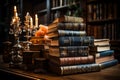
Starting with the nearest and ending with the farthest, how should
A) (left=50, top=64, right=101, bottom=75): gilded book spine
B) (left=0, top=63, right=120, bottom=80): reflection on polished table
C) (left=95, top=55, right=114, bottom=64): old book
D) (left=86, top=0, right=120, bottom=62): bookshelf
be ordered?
1. (left=0, top=63, right=120, bottom=80): reflection on polished table
2. (left=50, top=64, right=101, bottom=75): gilded book spine
3. (left=95, top=55, right=114, bottom=64): old book
4. (left=86, top=0, right=120, bottom=62): bookshelf

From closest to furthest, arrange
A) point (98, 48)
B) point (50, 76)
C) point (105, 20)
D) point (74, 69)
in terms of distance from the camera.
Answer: point (50, 76) → point (74, 69) → point (98, 48) → point (105, 20)

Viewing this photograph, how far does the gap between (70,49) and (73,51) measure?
0.03 meters

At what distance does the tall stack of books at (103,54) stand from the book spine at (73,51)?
130mm

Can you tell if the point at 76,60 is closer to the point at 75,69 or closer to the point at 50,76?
the point at 75,69

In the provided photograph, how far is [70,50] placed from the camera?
4.84 ft

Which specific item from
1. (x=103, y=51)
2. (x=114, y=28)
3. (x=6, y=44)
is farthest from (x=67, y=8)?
(x=103, y=51)

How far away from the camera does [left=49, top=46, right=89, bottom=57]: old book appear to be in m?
1.44

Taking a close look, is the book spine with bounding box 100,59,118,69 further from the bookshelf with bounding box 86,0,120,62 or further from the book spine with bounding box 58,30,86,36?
the bookshelf with bounding box 86,0,120,62

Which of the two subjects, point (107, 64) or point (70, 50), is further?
point (107, 64)

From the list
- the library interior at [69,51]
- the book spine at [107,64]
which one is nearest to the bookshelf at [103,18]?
the library interior at [69,51]

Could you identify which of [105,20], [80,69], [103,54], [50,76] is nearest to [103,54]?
[103,54]

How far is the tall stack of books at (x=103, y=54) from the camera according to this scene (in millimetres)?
1654

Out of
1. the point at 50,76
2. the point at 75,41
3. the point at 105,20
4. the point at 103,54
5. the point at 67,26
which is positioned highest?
the point at 105,20

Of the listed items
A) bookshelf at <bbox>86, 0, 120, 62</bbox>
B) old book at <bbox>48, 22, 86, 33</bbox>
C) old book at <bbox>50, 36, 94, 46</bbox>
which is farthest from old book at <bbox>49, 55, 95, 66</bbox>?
bookshelf at <bbox>86, 0, 120, 62</bbox>
